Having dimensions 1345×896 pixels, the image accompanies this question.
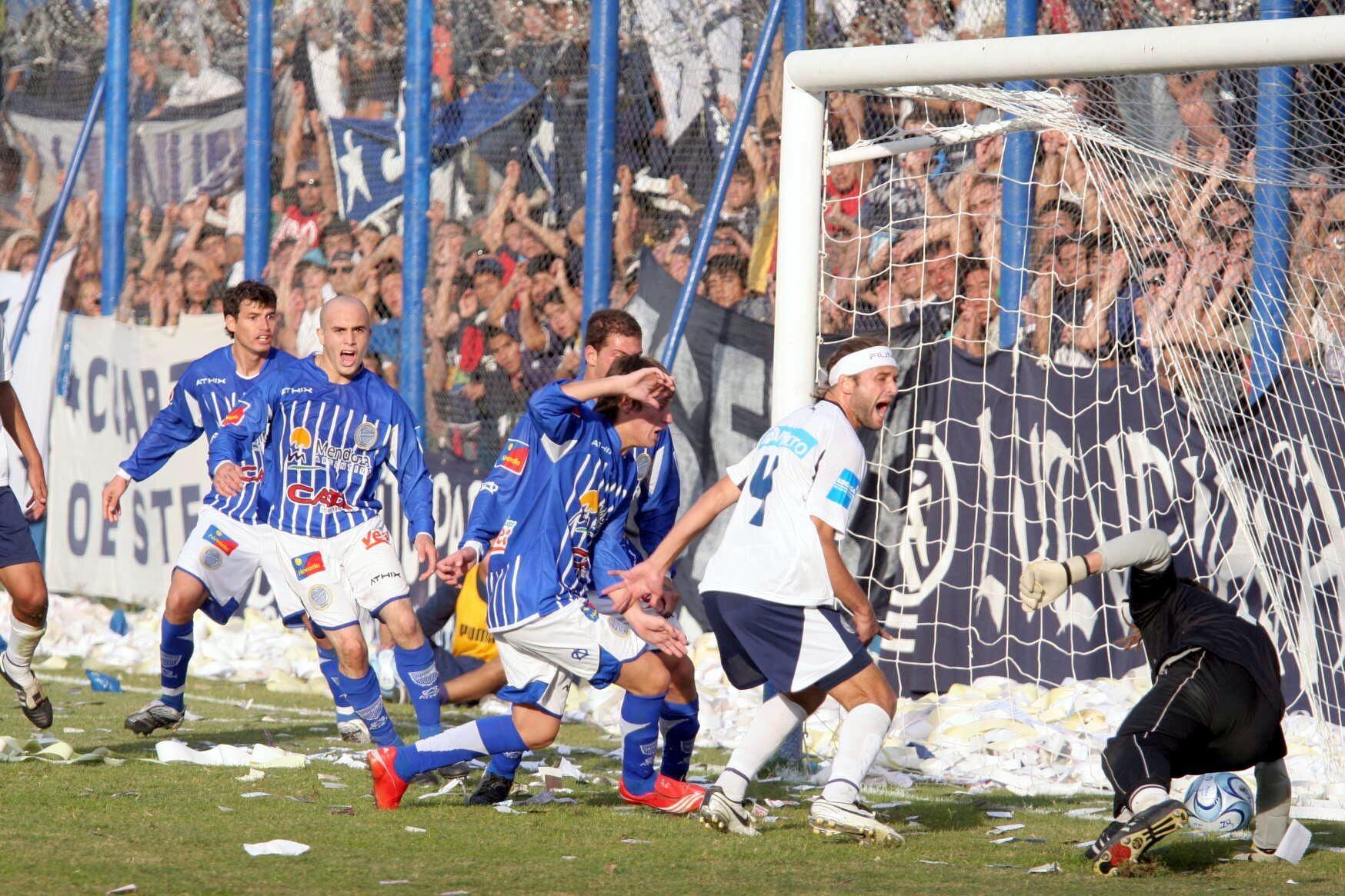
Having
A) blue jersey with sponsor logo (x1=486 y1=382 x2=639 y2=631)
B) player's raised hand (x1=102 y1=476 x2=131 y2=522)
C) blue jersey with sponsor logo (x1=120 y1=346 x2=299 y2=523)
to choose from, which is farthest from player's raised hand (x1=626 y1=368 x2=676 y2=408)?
player's raised hand (x1=102 y1=476 x2=131 y2=522)

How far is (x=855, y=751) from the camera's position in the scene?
5441mm

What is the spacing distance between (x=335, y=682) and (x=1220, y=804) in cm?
367

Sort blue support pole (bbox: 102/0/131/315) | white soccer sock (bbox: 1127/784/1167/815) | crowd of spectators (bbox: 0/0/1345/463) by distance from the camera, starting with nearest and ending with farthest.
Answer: white soccer sock (bbox: 1127/784/1167/815) < crowd of spectators (bbox: 0/0/1345/463) < blue support pole (bbox: 102/0/131/315)

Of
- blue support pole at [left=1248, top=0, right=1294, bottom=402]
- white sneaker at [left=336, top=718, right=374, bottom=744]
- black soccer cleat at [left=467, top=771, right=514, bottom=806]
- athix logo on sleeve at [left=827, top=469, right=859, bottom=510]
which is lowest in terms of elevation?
white sneaker at [left=336, top=718, right=374, bottom=744]

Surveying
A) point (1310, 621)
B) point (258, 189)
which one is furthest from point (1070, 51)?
point (258, 189)

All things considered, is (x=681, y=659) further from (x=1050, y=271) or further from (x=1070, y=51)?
(x=1050, y=271)

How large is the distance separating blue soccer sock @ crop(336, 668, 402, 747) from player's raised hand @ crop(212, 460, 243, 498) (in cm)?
92

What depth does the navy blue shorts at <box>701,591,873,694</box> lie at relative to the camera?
5.43 meters

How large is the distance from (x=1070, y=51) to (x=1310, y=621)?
327 cm

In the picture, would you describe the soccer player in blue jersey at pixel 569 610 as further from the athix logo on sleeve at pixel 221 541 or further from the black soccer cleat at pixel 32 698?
the athix logo on sleeve at pixel 221 541

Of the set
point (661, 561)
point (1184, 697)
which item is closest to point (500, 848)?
point (661, 561)

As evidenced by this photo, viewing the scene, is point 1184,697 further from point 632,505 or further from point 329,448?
point 329,448

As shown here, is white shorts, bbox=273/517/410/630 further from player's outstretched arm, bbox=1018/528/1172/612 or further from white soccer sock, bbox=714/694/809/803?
player's outstretched arm, bbox=1018/528/1172/612

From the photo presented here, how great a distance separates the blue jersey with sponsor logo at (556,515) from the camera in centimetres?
567
